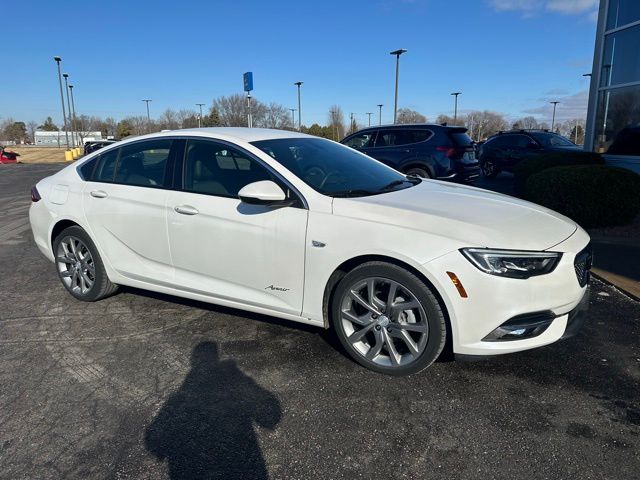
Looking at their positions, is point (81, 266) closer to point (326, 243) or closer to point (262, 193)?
point (262, 193)

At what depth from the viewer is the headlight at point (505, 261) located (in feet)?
9.04

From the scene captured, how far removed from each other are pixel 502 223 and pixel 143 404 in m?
2.48

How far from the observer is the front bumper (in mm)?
2736

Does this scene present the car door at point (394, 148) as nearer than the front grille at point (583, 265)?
No

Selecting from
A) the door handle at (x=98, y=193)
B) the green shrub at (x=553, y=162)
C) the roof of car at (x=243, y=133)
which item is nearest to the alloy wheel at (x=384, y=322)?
the roof of car at (x=243, y=133)

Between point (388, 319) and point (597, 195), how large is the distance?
227 inches

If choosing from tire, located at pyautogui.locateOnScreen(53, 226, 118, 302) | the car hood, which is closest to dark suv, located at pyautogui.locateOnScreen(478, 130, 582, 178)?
the car hood

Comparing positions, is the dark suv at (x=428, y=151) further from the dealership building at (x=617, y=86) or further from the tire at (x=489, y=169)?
the tire at (x=489, y=169)

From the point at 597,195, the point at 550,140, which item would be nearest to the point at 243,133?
the point at 597,195

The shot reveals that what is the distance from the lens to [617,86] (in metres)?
10.5

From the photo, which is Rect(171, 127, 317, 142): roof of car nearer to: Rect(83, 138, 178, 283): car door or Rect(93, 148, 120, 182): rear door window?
Rect(83, 138, 178, 283): car door

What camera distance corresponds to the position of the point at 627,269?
5.35 m

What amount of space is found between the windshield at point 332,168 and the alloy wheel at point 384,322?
75cm

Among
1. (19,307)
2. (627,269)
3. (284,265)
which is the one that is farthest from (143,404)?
(627,269)
